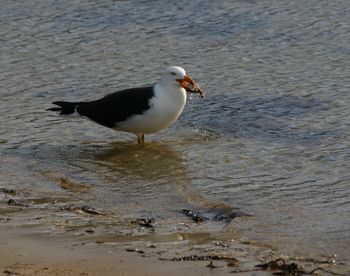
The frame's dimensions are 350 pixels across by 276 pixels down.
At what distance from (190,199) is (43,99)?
3.68 meters

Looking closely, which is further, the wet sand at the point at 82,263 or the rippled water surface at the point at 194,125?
the rippled water surface at the point at 194,125

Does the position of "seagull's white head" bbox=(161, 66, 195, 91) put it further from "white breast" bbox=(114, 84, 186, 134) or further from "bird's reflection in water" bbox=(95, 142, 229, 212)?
"bird's reflection in water" bbox=(95, 142, 229, 212)

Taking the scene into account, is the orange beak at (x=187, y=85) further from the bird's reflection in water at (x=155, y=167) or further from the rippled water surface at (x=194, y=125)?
the bird's reflection in water at (x=155, y=167)

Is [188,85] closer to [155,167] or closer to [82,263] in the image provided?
[155,167]

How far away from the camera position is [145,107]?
31.3ft

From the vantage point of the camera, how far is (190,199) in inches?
305

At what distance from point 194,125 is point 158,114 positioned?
0.72 m

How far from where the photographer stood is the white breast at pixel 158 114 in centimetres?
949

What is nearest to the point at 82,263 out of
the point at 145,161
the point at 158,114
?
the point at 145,161

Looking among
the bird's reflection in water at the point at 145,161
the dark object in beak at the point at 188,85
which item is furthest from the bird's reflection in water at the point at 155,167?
the dark object in beak at the point at 188,85

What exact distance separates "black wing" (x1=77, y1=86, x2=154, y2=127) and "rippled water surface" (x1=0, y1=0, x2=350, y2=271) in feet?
0.79

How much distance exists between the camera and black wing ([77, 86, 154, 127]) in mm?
9562

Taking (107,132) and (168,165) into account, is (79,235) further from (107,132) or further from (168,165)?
(107,132)

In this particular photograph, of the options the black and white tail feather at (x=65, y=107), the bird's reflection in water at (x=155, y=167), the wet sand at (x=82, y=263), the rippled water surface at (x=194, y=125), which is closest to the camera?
the wet sand at (x=82, y=263)
